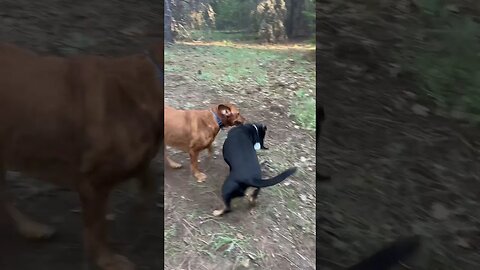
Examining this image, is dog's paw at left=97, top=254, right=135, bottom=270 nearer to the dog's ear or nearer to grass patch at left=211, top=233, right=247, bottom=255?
grass patch at left=211, top=233, right=247, bottom=255

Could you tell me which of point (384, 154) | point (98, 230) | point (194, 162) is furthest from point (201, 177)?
point (384, 154)

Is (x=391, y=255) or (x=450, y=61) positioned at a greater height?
(x=450, y=61)

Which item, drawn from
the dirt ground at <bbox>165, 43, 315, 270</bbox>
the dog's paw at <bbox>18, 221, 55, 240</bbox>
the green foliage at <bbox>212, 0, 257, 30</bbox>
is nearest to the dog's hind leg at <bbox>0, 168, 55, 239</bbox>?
the dog's paw at <bbox>18, 221, 55, 240</bbox>

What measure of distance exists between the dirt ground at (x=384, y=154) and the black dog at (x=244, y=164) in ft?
0.32

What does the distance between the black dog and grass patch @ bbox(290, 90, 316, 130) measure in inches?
2.1

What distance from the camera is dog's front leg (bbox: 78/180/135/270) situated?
2.87 feet

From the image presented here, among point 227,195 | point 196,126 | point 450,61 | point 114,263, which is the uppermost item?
point 450,61

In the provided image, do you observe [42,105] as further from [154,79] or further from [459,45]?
[459,45]

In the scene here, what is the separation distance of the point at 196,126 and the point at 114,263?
24 cm

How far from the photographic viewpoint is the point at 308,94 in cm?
93

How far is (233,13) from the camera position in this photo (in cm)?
93

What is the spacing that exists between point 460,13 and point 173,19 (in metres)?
0.42

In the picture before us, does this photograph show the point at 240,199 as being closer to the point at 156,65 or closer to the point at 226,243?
the point at 226,243

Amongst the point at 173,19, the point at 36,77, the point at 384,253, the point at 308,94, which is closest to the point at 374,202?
the point at 384,253
